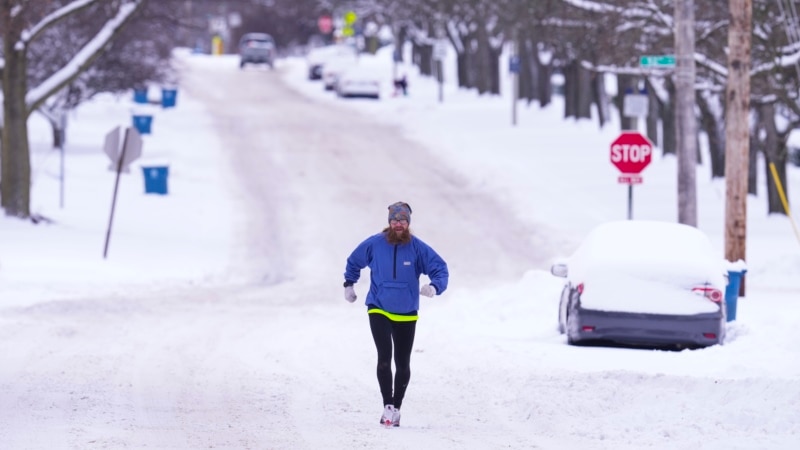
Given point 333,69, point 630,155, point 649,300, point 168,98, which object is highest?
point 333,69

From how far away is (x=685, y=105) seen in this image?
24.5 metres

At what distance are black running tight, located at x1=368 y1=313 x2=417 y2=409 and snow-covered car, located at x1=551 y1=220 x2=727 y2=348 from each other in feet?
15.8

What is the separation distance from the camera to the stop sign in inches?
928

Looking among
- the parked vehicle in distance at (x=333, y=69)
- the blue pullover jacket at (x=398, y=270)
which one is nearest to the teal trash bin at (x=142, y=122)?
the parked vehicle in distance at (x=333, y=69)

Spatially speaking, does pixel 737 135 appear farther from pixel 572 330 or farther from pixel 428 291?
pixel 428 291

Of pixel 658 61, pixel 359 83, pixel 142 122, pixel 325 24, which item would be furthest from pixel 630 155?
pixel 325 24

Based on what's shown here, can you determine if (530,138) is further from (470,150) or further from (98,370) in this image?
(98,370)

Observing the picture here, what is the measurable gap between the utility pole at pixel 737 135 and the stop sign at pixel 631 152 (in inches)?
→ 98.6

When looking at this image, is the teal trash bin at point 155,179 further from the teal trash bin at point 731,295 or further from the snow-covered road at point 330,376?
the teal trash bin at point 731,295

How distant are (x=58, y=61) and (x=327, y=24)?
68.2m

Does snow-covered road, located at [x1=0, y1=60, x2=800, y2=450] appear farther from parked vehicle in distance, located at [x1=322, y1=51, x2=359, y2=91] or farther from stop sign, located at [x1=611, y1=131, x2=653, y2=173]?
parked vehicle in distance, located at [x1=322, y1=51, x2=359, y2=91]

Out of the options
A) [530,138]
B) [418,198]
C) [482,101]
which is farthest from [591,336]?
[482,101]

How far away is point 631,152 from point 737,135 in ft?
9.55

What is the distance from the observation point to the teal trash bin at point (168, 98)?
57.7 metres
